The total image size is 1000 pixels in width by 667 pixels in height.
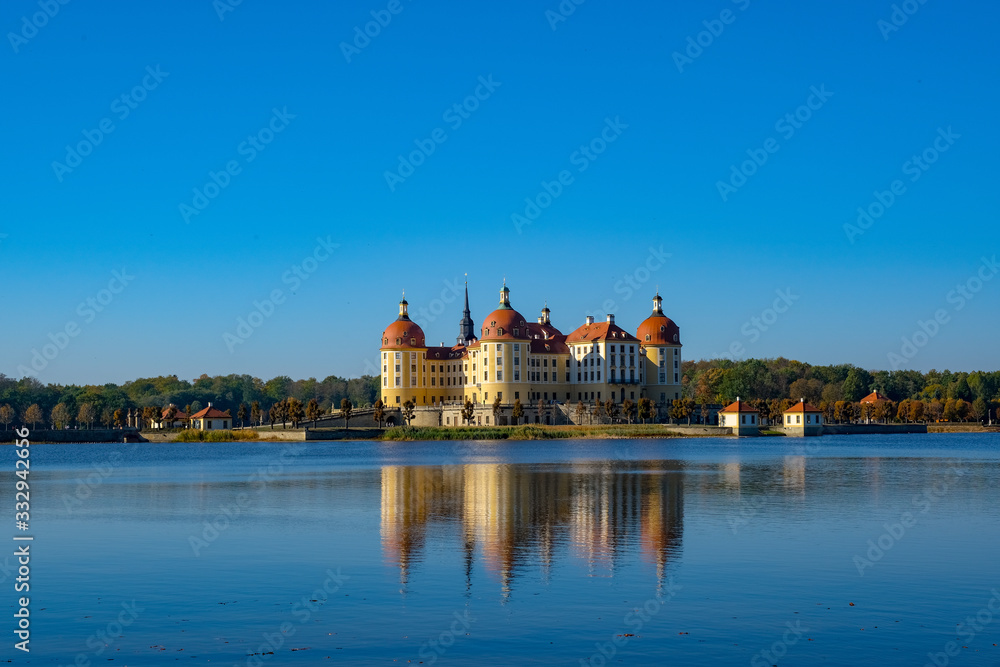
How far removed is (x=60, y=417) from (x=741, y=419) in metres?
72.1

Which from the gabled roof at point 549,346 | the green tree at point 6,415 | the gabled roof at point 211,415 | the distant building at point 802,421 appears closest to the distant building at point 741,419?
the distant building at point 802,421

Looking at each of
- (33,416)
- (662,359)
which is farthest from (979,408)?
(33,416)

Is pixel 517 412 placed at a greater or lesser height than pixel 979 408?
greater

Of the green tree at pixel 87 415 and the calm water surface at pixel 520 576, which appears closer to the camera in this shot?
the calm water surface at pixel 520 576

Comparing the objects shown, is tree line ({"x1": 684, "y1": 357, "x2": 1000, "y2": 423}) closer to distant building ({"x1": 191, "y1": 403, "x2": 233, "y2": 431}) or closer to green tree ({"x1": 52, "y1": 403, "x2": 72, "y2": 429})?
distant building ({"x1": 191, "y1": 403, "x2": 233, "y2": 431})

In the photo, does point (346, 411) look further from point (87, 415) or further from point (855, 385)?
point (855, 385)

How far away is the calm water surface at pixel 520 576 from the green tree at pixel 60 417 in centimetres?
9442

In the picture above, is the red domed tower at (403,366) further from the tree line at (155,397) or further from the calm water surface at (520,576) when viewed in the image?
the calm water surface at (520,576)

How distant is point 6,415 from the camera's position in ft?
400

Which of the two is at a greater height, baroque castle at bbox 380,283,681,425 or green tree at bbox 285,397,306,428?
baroque castle at bbox 380,283,681,425

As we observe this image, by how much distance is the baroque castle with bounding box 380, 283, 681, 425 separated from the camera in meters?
122

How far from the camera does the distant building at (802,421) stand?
348ft

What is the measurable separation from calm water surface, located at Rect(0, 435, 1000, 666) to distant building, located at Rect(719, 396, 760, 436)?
66.0 meters

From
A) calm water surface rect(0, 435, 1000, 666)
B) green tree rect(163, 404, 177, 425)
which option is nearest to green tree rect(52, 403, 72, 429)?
green tree rect(163, 404, 177, 425)
